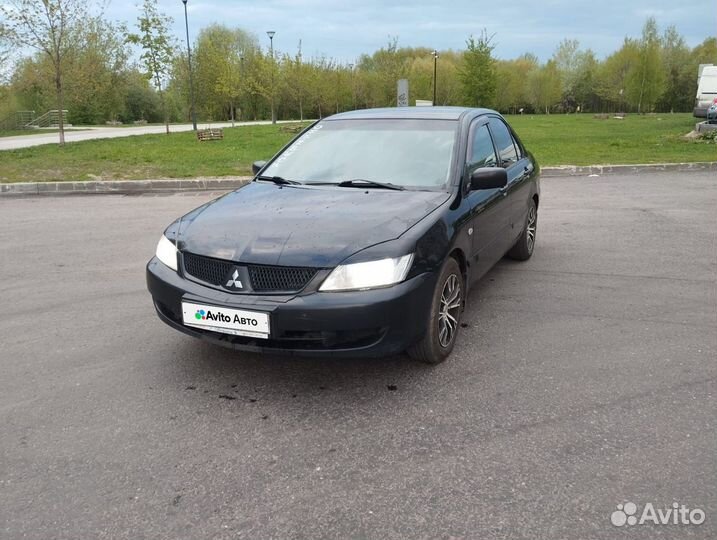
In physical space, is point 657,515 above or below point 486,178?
below

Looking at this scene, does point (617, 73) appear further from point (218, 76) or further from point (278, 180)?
point (278, 180)

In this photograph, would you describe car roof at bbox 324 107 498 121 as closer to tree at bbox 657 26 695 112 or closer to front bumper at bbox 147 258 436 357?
front bumper at bbox 147 258 436 357

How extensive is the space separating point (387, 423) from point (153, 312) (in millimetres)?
2403

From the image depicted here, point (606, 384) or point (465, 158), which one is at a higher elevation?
point (465, 158)

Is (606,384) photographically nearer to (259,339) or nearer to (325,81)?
(259,339)

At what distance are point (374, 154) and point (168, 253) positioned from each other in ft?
5.38

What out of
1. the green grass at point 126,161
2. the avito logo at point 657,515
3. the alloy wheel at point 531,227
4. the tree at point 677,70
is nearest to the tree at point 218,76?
the green grass at point 126,161

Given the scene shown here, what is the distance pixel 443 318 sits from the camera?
3600mm

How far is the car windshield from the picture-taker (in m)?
4.09

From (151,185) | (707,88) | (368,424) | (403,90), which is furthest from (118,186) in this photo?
(707,88)

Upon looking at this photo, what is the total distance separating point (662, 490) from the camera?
2.43m

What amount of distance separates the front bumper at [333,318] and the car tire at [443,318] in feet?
0.51

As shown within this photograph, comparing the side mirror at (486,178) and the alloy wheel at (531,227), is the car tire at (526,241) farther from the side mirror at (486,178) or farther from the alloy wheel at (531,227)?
the side mirror at (486,178)

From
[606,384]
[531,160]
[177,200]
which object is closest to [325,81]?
[177,200]
